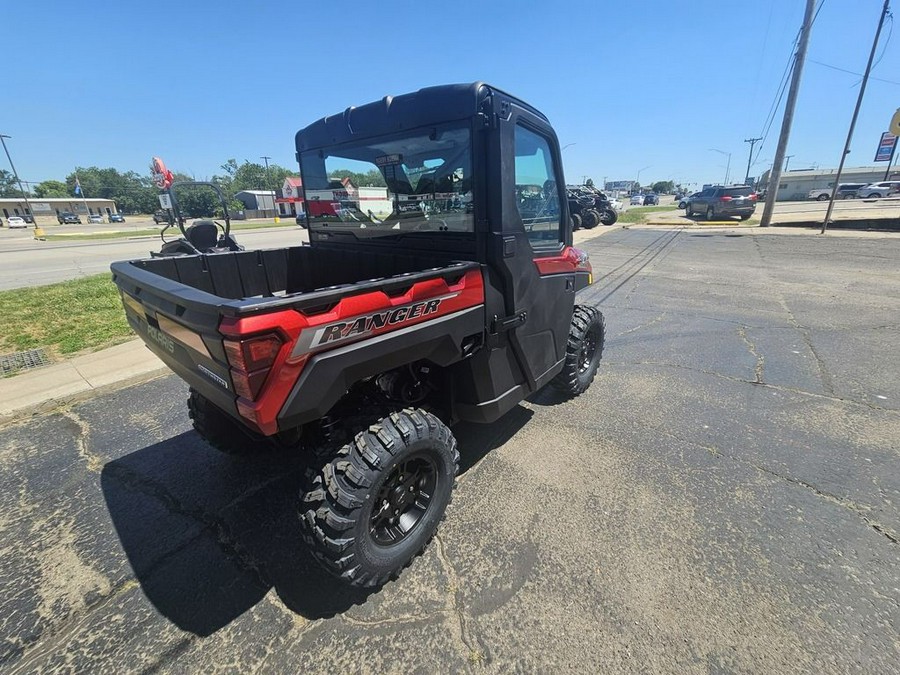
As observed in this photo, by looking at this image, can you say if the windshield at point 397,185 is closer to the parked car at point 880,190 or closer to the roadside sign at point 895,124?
the roadside sign at point 895,124

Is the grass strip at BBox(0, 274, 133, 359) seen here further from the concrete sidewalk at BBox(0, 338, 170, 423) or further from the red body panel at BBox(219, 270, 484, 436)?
the red body panel at BBox(219, 270, 484, 436)

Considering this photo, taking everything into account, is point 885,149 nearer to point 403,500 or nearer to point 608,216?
point 608,216

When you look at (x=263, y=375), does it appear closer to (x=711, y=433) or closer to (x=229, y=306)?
(x=229, y=306)

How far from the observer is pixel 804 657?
1.69 metres

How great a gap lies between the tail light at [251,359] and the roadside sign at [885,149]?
6695 centimetres

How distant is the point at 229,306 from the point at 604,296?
7.67 meters

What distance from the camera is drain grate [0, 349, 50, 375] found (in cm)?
461

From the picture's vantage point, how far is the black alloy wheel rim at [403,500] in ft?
6.93

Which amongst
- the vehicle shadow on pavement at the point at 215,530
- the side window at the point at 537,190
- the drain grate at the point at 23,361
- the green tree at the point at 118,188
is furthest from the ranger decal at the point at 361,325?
the green tree at the point at 118,188

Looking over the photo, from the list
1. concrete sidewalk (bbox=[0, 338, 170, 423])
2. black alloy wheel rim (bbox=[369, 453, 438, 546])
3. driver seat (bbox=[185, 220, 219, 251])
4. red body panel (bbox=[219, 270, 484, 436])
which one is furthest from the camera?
driver seat (bbox=[185, 220, 219, 251])

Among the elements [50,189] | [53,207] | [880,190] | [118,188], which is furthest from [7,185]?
[880,190]

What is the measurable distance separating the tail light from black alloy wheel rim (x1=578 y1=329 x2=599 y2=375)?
9.95 feet

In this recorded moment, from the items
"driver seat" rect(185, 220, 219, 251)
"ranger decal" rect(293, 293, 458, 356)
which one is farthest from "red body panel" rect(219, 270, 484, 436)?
"driver seat" rect(185, 220, 219, 251)

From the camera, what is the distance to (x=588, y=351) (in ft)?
13.5
